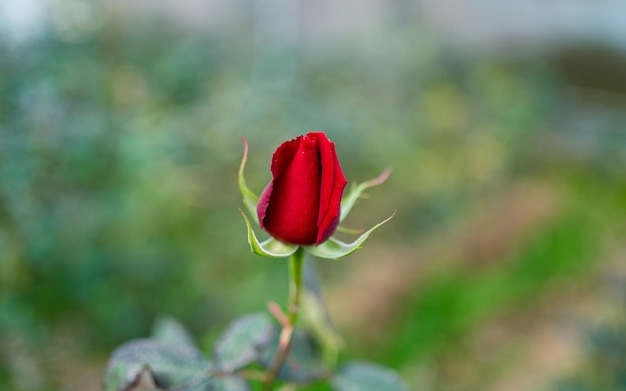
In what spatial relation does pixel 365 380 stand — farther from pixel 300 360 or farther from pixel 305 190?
pixel 305 190

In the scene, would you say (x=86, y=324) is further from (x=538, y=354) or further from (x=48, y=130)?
(x=538, y=354)

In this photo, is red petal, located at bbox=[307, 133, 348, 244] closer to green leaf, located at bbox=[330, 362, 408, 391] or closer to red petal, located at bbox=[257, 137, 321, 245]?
red petal, located at bbox=[257, 137, 321, 245]

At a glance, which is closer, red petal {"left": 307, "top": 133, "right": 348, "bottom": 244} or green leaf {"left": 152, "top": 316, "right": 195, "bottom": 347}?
red petal {"left": 307, "top": 133, "right": 348, "bottom": 244}

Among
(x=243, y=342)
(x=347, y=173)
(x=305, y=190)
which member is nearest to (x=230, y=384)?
(x=243, y=342)

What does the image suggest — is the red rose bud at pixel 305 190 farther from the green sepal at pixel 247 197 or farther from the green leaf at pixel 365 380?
the green leaf at pixel 365 380

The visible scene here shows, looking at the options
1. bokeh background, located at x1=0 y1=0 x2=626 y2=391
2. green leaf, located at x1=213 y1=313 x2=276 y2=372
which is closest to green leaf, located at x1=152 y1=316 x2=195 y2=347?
green leaf, located at x1=213 y1=313 x2=276 y2=372
